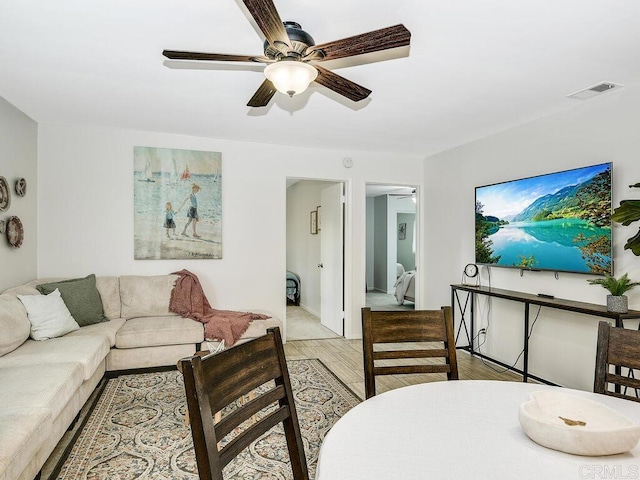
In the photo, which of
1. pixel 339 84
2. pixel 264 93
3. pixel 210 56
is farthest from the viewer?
pixel 264 93

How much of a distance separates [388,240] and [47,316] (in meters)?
7.51

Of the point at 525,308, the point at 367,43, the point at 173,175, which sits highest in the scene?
the point at 367,43

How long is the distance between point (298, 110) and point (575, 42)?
2.12m

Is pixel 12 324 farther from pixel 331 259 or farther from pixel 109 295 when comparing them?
pixel 331 259

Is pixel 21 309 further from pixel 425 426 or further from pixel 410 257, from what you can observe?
pixel 410 257

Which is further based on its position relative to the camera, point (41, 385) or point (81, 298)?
point (81, 298)

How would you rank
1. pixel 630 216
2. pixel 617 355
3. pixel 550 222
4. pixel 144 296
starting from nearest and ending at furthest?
pixel 617 355 → pixel 630 216 → pixel 550 222 → pixel 144 296

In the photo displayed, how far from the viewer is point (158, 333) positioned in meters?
3.71

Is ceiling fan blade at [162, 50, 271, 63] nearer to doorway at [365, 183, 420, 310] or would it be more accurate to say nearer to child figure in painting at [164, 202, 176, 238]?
child figure in painting at [164, 202, 176, 238]

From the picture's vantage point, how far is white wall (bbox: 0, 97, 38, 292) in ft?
11.1

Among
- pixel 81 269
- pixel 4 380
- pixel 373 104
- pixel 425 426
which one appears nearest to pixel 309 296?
pixel 81 269

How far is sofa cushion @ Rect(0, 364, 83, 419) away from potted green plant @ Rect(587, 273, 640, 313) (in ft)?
11.6

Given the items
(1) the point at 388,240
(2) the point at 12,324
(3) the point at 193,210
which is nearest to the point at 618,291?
(3) the point at 193,210

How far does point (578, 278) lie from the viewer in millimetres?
3301
